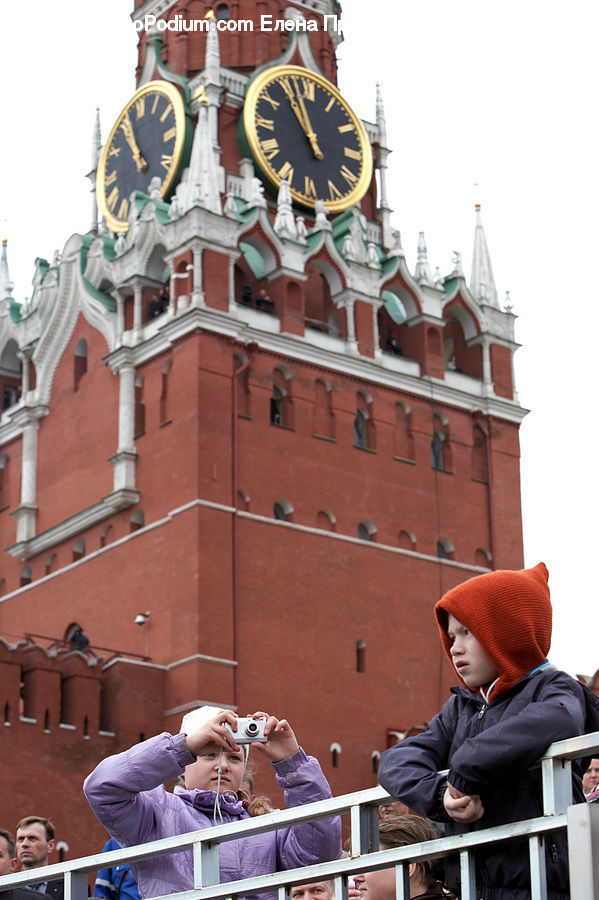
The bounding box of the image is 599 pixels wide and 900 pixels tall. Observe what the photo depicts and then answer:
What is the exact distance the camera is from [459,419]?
3509 cm

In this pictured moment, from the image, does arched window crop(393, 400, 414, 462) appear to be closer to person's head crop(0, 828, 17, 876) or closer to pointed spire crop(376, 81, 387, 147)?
pointed spire crop(376, 81, 387, 147)

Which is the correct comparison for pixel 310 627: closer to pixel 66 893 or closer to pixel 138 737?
pixel 138 737

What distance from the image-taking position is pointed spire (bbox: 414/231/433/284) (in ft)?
117

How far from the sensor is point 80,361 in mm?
34719

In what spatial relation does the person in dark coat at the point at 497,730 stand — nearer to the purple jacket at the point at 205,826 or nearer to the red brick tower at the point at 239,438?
the purple jacket at the point at 205,826

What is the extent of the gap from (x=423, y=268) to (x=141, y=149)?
20.0 ft

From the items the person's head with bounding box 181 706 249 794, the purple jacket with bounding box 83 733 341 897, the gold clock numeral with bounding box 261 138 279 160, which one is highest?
the gold clock numeral with bounding box 261 138 279 160

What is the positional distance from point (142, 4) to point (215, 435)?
1265 centimetres

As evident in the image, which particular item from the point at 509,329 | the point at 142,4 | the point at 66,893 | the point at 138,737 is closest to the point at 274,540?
the point at 138,737

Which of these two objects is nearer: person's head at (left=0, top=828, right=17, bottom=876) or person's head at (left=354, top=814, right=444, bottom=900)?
person's head at (left=354, top=814, right=444, bottom=900)

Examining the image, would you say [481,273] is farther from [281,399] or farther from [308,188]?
[281,399]

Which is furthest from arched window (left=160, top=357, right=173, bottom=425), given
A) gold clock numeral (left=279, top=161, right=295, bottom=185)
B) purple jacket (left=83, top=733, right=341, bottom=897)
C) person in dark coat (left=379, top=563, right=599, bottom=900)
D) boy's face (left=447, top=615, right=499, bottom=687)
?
boy's face (left=447, top=615, right=499, bottom=687)

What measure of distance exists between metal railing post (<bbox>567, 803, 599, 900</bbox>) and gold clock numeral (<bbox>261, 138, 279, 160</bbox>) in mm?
32166

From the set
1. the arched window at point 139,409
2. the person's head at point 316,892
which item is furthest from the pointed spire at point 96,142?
the person's head at point 316,892
